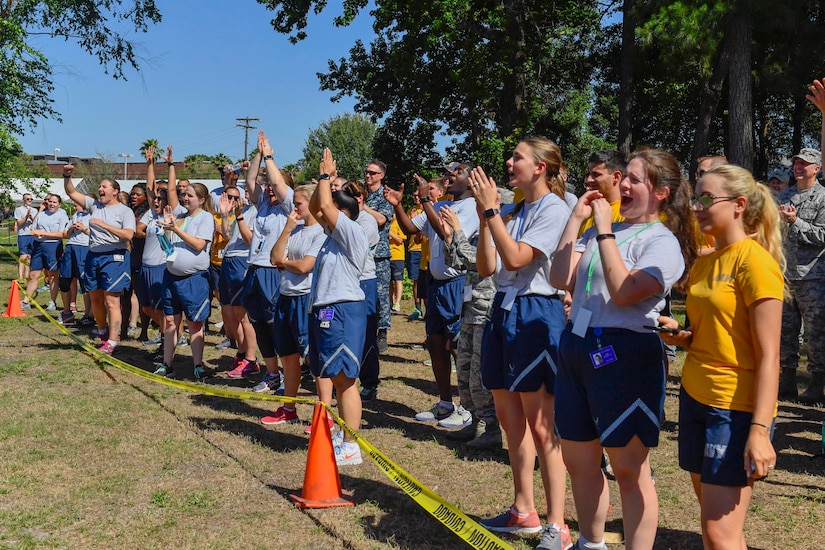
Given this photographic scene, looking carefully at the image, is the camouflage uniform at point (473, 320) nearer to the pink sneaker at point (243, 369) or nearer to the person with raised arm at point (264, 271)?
the person with raised arm at point (264, 271)

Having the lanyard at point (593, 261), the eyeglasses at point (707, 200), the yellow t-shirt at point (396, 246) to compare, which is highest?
the yellow t-shirt at point (396, 246)

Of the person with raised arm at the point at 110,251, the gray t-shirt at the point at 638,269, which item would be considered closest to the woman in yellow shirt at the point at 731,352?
the gray t-shirt at the point at 638,269

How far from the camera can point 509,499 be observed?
17.1ft

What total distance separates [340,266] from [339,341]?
0.54m

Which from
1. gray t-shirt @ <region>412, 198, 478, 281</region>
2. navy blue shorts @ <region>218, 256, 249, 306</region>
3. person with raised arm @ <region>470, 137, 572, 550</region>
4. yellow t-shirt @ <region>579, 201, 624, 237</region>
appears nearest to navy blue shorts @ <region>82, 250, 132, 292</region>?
navy blue shorts @ <region>218, 256, 249, 306</region>

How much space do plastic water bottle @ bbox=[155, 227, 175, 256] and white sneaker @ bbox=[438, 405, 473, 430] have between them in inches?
141

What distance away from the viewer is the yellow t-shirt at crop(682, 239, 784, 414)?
2924 millimetres

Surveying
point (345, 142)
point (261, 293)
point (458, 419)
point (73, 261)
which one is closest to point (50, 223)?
point (73, 261)

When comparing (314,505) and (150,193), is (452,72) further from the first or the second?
(314,505)

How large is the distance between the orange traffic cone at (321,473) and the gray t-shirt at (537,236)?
1.43m

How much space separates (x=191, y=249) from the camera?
8805 millimetres

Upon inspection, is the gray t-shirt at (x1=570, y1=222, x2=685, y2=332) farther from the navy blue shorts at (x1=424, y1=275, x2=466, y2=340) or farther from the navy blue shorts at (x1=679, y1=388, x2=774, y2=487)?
the navy blue shorts at (x1=424, y1=275, x2=466, y2=340)

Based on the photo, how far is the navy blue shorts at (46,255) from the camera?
49.8 ft

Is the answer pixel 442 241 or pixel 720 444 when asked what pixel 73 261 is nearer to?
pixel 442 241
